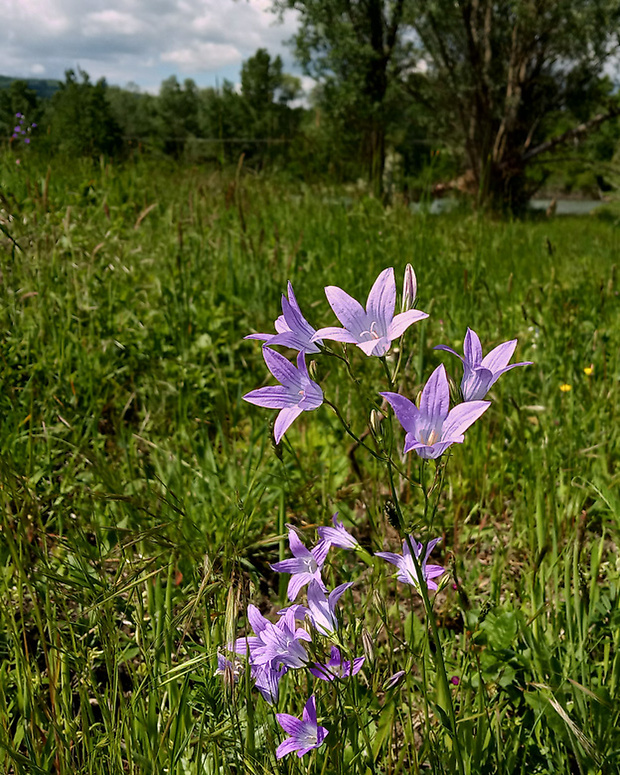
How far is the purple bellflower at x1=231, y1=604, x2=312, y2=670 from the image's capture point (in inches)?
35.7

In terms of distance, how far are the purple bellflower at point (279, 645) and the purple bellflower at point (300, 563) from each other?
0.21 ft

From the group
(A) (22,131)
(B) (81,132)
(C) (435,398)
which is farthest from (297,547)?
(B) (81,132)

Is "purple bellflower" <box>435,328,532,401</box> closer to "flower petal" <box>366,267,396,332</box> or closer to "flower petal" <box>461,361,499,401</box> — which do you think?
"flower petal" <box>461,361,499,401</box>

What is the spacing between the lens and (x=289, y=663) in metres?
0.94

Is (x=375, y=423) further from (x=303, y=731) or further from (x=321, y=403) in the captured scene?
(x=303, y=731)

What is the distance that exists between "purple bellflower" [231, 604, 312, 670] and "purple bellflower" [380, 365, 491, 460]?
34 centimetres

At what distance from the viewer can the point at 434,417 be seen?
80 cm

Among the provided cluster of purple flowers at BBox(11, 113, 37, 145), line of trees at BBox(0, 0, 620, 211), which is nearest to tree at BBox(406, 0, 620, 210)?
line of trees at BBox(0, 0, 620, 211)

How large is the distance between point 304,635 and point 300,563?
12 cm

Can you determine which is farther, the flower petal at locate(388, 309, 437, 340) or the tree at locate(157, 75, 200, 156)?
the tree at locate(157, 75, 200, 156)

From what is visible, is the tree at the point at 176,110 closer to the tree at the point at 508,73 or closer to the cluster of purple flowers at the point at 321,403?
the tree at the point at 508,73

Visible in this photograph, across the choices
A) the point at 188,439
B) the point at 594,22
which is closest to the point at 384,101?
the point at 594,22

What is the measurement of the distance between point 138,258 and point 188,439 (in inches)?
68.2

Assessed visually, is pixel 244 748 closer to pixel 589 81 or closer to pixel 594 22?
pixel 594 22
